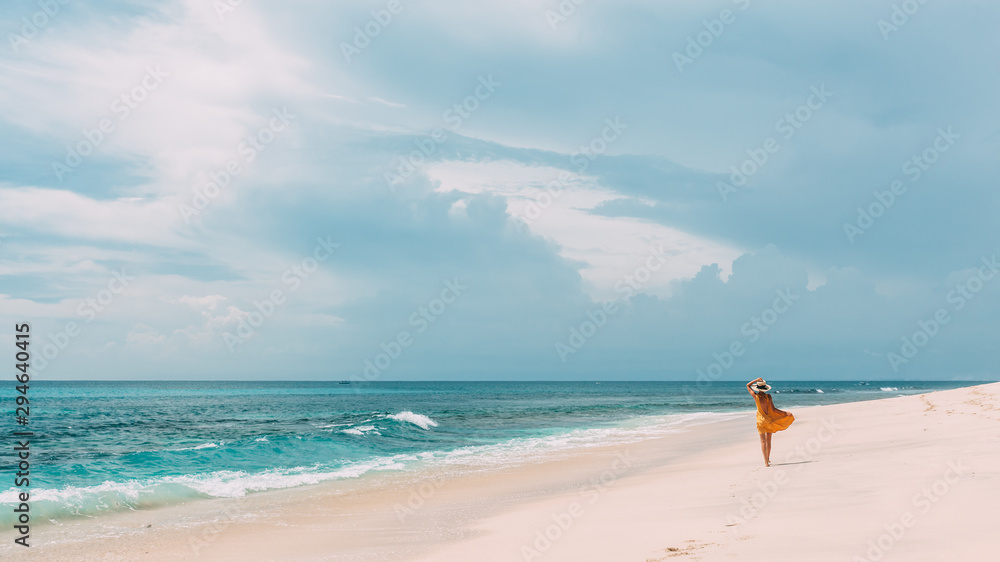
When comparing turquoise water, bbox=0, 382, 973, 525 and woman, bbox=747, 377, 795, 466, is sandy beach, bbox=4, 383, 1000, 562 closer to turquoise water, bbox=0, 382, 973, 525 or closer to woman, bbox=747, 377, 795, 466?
woman, bbox=747, 377, 795, 466

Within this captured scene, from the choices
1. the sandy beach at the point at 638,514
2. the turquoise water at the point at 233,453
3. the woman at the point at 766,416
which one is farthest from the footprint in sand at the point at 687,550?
the turquoise water at the point at 233,453

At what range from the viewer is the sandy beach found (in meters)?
6.23

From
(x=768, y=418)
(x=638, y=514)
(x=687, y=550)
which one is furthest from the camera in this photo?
(x=768, y=418)

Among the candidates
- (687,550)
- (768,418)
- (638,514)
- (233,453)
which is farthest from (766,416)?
(233,453)

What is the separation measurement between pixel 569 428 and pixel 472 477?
54.9 ft

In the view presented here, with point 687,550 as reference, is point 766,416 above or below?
above

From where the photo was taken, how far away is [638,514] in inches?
351

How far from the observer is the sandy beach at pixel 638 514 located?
20.4 ft

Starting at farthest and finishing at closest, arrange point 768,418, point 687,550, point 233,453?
point 233,453 < point 768,418 < point 687,550

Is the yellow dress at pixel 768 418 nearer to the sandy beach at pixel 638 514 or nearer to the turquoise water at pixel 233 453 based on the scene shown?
the sandy beach at pixel 638 514

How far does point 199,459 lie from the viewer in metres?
19.2

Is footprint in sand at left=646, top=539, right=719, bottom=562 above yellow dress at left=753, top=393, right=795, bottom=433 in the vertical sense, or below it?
below

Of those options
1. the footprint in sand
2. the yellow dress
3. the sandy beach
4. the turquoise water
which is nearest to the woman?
the yellow dress

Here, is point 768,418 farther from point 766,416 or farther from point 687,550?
point 687,550
